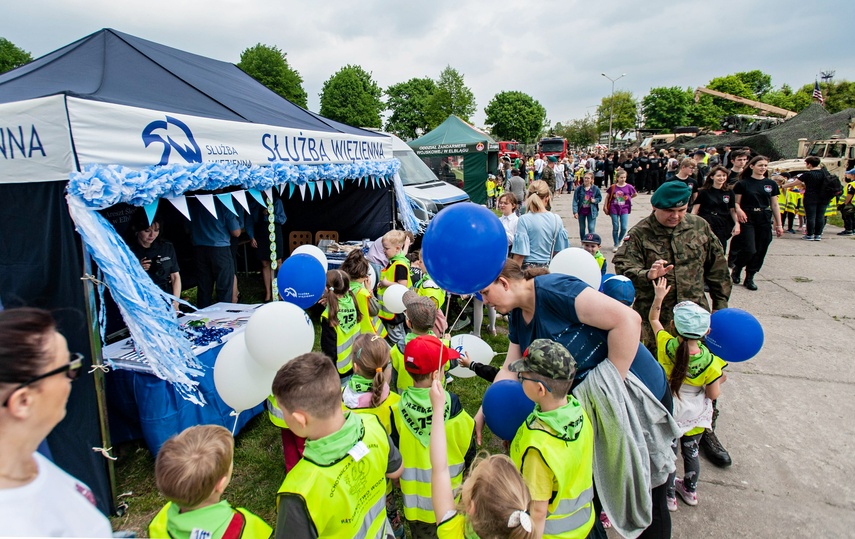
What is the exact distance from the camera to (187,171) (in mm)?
3375

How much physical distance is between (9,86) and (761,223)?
8669 mm

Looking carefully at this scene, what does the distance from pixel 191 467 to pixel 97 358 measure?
6.01 feet

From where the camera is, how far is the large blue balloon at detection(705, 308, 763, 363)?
9.09 feet

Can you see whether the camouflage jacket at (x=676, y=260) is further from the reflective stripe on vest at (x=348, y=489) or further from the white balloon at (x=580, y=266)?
the reflective stripe on vest at (x=348, y=489)

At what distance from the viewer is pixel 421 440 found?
221cm

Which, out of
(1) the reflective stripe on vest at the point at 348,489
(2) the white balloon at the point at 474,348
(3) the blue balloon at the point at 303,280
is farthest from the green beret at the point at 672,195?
(3) the blue balloon at the point at 303,280

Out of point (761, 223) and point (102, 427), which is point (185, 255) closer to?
point (102, 427)

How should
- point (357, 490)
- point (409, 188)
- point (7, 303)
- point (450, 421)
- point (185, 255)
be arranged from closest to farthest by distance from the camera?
point (357, 490) → point (450, 421) → point (7, 303) → point (185, 255) → point (409, 188)

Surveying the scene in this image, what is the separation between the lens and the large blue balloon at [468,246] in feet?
7.12

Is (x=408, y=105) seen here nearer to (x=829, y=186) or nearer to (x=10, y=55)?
(x=10, y=55)

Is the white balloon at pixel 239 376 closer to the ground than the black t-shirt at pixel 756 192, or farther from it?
closer to the ground

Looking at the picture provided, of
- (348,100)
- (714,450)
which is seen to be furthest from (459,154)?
(348,100)

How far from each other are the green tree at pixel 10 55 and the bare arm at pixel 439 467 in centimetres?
5624

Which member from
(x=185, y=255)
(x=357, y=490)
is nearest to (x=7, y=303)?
(x=357, y=490)
